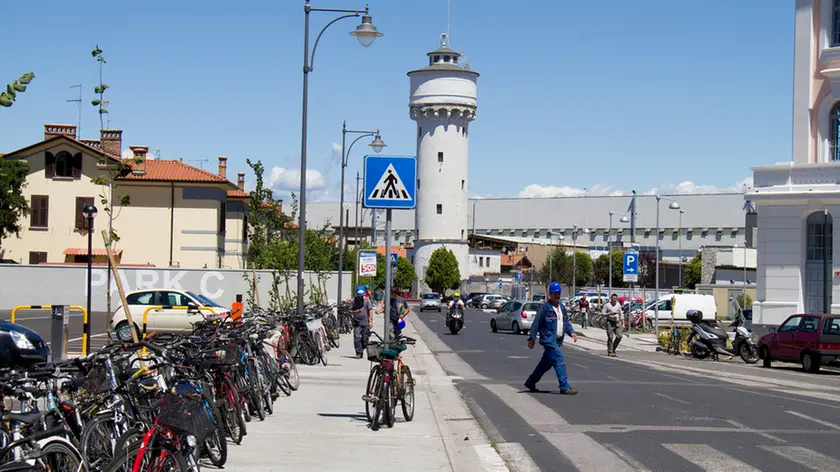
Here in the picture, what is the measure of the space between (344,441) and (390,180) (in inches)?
149

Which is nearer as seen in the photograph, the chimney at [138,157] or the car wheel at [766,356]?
the chimney at [138,157]

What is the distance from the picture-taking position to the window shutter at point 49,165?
6134 centimetres

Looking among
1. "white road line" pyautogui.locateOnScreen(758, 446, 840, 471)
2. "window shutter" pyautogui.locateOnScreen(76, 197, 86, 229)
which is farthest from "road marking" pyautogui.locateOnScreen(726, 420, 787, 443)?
"window shutter" pyautogui.locateOnScreen(76, 197, 86, 229)

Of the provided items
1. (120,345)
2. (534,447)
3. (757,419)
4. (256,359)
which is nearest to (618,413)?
(757,419)

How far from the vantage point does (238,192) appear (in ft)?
255

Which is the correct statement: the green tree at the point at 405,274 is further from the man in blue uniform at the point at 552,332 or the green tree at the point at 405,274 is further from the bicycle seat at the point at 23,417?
→ the bicycle seat at the point at 23,417

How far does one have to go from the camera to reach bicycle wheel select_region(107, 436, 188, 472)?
684cm

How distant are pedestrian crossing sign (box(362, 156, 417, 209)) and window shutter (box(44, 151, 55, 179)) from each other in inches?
Result: 2047

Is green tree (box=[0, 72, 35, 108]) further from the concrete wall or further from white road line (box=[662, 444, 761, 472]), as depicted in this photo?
the concrete wall

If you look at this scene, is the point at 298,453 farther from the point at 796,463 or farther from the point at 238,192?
the point at 238,192

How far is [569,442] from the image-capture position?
12.3 metres

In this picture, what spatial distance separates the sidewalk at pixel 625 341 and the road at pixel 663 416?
409 inches

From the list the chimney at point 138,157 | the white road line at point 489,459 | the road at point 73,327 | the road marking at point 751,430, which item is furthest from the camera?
the road at point 73,327

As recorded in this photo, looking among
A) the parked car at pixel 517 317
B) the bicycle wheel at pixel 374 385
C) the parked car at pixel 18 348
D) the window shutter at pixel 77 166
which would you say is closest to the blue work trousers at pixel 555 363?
the bicycle wheel at pixel 374 385
